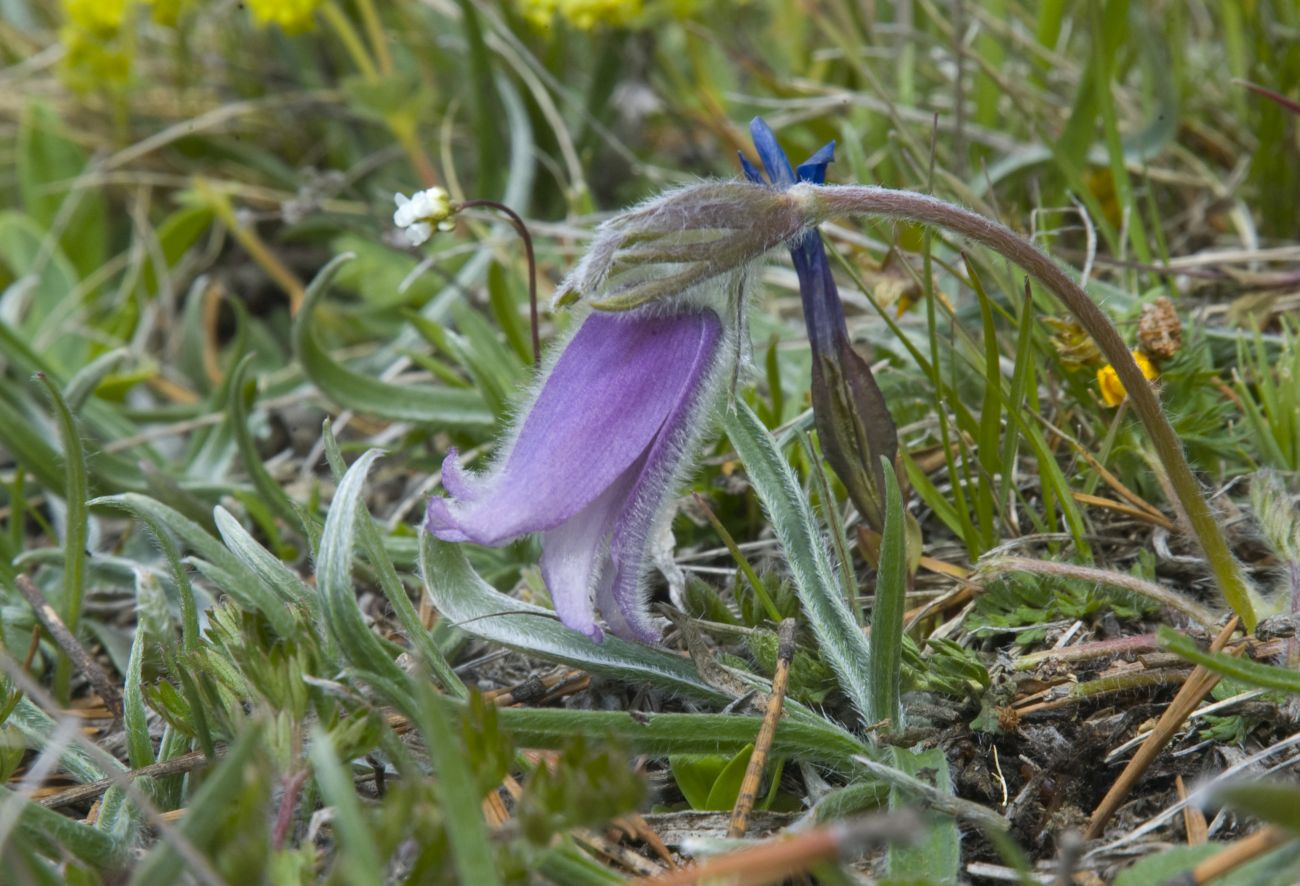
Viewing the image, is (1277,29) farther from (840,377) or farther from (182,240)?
(182,240)

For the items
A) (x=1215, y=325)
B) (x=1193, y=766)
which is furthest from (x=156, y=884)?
(x=1215, y=325)

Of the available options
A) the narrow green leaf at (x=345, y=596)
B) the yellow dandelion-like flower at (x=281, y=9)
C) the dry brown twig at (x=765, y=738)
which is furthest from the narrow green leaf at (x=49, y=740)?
the yellow dandelion-like flower at (x=281, y=9)

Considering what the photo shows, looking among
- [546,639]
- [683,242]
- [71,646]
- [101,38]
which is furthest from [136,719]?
[101,38]

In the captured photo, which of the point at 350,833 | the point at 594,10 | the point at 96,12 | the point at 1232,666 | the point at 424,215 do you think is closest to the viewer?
the point at 350,833

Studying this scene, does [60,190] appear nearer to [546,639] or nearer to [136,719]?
[136,719]

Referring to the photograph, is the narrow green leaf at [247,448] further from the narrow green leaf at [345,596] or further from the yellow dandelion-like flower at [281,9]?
the yellow dandelion-like flower at [281,9]

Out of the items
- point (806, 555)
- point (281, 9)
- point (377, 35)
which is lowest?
point (806, 555)
